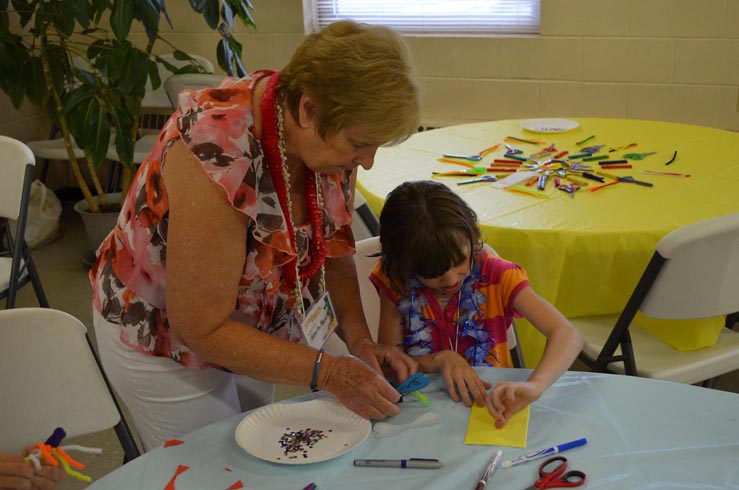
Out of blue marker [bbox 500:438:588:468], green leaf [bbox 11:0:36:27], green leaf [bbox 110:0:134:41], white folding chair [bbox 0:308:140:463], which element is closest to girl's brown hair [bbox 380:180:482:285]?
blue marker [bbox 500:438:588:468]

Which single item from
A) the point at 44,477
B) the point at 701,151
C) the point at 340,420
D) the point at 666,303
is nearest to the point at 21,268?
the point at 44,477

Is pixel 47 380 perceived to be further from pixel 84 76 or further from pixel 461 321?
pixel 84 76

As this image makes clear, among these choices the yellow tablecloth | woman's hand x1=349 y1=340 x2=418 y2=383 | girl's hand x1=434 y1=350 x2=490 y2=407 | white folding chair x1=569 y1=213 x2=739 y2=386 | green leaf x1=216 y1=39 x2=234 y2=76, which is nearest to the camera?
girl's hand x1=434 y1=350 x2=490 y2=407

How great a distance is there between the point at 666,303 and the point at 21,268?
2.14 m

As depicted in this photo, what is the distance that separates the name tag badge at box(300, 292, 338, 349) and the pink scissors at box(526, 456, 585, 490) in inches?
19.0

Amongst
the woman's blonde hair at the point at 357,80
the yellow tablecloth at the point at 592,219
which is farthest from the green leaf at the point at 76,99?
the woman's blonde hair at the point at 357,80

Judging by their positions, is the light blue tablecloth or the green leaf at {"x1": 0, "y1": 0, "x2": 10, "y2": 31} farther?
the green leaf at {"x1": 0, "y1": 0, "x2": 10, "y2": 31}

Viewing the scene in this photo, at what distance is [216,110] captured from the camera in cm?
137

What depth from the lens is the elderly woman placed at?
4.28 ft

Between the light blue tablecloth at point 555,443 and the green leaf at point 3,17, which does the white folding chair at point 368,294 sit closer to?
the light blue tablecloth at point 555,443

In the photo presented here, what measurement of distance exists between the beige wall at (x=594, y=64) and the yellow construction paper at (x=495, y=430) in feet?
7.87

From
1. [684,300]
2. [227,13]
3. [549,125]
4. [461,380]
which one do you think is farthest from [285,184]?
[227,13]

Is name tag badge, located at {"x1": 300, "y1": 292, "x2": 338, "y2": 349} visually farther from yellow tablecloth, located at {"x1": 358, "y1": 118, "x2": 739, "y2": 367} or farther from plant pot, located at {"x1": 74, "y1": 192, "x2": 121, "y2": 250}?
plant pot, located at {"x1": 74, "y1": 192, "x2": 121, "y2": 250}

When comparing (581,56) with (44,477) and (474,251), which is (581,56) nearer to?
(474,251)
